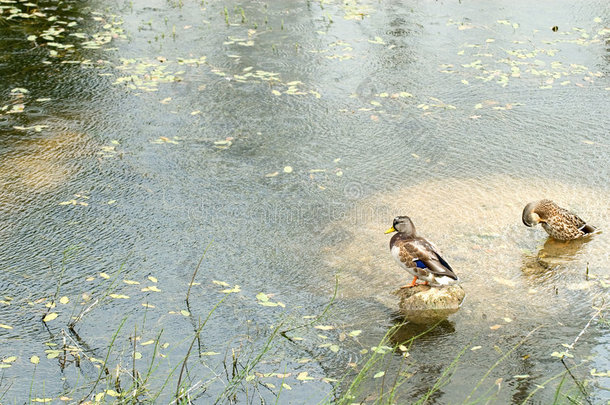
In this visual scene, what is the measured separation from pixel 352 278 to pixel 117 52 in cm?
511

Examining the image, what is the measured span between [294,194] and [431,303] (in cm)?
174

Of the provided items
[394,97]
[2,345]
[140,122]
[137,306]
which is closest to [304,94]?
[394,97]

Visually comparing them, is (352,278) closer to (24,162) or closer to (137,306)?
(137,306)

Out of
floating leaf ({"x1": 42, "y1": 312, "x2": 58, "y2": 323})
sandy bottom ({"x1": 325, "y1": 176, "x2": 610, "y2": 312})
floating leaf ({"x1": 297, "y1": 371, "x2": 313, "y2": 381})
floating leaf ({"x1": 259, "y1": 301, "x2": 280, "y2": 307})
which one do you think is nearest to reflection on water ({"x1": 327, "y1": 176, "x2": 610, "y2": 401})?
sandy bottom ({"x1": 325, "y1": 176, "x2": 610, "y2": 312})

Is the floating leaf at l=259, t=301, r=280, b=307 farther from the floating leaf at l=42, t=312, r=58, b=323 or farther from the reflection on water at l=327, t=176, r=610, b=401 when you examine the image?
the floating leaf at l=42, t=312, r=58, b=323

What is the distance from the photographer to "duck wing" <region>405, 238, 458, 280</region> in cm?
481

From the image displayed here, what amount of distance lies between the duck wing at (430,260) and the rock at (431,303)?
12 centimetres

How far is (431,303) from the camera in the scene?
15.7 feet

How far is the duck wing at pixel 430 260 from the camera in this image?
481 cm

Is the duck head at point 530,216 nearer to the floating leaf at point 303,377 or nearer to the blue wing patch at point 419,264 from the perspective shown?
the blue wing patch at point 419,264

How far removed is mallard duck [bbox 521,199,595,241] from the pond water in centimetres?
12

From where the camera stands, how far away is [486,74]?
27.6 ft

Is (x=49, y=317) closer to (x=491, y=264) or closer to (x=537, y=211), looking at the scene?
(x=491, y=264)

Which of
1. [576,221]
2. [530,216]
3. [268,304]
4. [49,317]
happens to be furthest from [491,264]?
[49,317]
